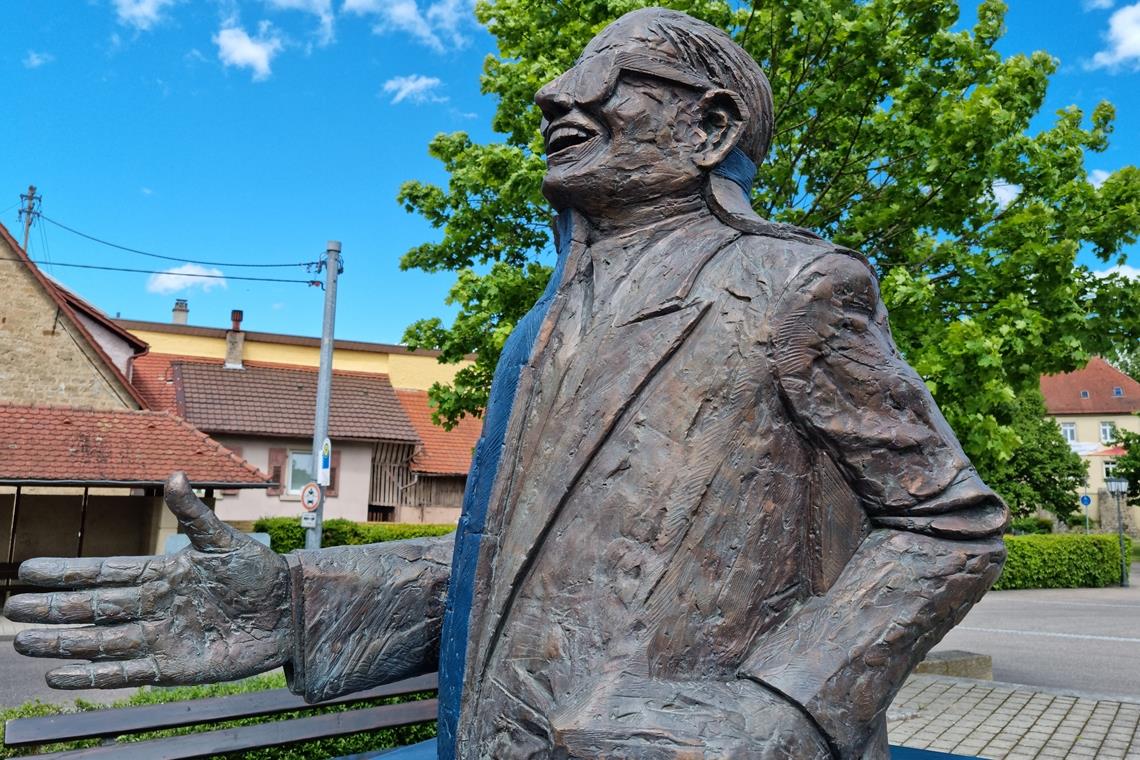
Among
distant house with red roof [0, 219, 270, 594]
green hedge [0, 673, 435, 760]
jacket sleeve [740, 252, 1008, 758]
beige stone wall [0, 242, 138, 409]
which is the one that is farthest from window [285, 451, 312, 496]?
jacket sleeve [740, 252, 1008, 758]

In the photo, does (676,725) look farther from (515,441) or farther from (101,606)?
(101,606)

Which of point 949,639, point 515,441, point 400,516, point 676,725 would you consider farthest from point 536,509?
point 400,516

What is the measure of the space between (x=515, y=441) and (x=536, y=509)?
16 cm

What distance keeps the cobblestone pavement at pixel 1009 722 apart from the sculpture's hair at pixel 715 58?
5438mm

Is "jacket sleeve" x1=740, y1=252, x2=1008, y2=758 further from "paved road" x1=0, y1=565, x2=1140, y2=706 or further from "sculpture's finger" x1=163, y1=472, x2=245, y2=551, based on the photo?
"paved road" x1=0, y1=565, x2=1140, y2=706

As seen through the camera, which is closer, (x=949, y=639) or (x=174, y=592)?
(x=174, y=592)

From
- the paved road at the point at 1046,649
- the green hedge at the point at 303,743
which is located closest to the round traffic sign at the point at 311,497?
the paved road at the point at 1046,649

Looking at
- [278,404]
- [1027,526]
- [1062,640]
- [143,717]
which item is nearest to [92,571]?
[143,717]

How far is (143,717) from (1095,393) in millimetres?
52842

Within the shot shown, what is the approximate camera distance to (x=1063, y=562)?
838 inches

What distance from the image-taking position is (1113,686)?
29.8 ft

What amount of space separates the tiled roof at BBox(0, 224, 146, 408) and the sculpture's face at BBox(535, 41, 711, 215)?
1644cm

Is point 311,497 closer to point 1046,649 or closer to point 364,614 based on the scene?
point 1046,649

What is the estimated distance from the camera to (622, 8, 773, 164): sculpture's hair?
5.96 ft
